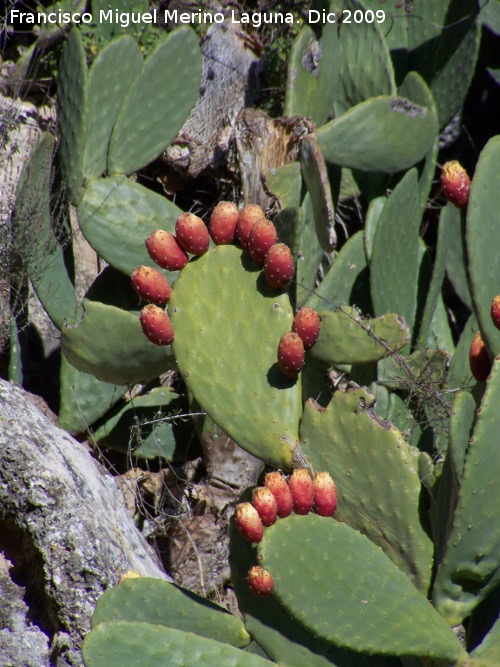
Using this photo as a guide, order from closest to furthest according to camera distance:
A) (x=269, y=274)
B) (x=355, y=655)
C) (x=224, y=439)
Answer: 1. (x=355, y=655)
2. (x=269, y=274)
3. (x=224, y=439)

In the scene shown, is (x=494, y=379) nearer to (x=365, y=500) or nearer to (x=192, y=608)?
(x=365, y=500)

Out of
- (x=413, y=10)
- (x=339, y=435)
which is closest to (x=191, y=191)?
(x=413, y=10)

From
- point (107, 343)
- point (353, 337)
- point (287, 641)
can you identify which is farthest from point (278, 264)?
point (287, 641)

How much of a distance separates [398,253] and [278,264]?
3.35ft

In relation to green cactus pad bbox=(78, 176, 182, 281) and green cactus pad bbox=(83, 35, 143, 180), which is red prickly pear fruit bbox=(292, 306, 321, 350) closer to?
green cactus pad bbox=(78, 176, 182, 281)

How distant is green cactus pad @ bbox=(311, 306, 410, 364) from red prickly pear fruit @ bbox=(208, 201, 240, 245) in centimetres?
37

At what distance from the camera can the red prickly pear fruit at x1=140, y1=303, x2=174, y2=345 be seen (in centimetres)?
178

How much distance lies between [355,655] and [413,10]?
2452 mm

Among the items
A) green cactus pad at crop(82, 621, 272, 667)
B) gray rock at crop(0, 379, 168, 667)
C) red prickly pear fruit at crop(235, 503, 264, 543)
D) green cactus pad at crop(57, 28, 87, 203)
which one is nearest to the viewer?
green cactus pad at crop(82, 621, 272, 667)

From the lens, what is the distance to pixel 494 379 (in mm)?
1400

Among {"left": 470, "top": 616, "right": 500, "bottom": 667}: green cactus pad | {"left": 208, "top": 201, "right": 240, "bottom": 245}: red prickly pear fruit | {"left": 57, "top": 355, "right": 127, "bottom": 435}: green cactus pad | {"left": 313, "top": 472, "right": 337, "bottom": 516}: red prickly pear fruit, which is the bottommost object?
{"left": 57, "top": 355, "right": 127, "bottom": 435}: green cactus pad

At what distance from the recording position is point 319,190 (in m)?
2.25

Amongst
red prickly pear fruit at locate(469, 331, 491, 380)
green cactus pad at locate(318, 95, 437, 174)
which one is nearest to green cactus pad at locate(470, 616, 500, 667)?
red prickly pear fruit at locate(469, 331, 491, 380)

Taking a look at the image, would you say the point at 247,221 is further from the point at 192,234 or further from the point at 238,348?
the point at 238,348
